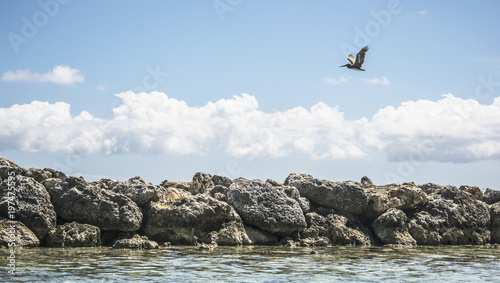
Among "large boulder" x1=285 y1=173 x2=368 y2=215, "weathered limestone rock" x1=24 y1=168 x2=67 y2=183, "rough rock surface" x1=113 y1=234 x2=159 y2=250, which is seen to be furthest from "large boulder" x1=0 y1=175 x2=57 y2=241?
"large boulder" x1=285 y1=173 x2=368 y2=215

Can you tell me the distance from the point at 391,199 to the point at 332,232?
129 inches

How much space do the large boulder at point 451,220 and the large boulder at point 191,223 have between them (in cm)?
743

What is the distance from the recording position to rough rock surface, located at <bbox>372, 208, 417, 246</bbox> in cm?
2045

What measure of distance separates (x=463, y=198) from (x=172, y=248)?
1290 centimetres

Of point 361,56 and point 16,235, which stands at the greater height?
point 361,56

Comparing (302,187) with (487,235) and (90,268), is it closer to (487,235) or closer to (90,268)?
(487,235)

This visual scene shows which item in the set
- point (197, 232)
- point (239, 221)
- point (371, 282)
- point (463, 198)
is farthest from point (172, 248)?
point (463, 198)

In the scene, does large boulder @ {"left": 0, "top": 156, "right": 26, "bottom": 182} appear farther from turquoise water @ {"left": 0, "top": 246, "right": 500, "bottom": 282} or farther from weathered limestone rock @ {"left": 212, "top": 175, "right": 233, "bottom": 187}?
weathered limestone rock @ {"left": 212, "top": 175, "right": 233, "bottom": 187}

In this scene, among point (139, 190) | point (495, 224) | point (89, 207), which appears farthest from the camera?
point (495, 224)

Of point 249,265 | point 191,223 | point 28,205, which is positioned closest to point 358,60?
point 191,223

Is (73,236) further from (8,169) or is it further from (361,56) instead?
(361,56)

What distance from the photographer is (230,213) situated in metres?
19.2

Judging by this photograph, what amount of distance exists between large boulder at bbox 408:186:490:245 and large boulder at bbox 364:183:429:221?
50cm

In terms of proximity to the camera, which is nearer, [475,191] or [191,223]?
[191,223]
